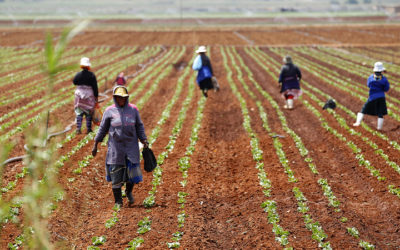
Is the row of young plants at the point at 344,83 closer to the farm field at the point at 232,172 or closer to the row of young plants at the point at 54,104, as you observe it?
the farm field at the point at 232,172

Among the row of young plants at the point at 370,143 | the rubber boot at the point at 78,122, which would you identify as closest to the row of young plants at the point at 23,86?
the rubber boot at the point at 78,122

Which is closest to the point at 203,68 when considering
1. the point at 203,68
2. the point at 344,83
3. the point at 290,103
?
the point at 203,68

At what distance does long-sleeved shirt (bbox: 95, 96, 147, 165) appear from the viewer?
664 cm

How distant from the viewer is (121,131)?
664 cm

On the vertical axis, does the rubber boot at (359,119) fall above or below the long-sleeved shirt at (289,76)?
below

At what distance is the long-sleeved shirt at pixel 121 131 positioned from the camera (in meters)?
6.64

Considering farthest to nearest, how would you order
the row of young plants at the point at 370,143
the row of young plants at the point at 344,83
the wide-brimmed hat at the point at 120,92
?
the row of young plants at the point at 344,83 < the row of young plants at the point at 370,143 < the wide-brimmed hat at the point at 120,92

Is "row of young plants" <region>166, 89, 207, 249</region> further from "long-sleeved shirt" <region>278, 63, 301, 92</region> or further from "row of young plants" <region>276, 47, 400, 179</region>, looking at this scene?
"row of young plants" <region>276, 47, 400, 179</region>

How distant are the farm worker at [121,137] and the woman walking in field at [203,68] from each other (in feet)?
26.8

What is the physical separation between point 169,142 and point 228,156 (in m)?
1.80

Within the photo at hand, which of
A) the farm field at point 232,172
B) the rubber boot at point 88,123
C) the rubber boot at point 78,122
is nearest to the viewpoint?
the farm field at point 232,172

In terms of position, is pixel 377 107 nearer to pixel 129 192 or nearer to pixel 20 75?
pixel 129 192

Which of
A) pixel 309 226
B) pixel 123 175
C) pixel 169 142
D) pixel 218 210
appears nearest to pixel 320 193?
pixel 309 226

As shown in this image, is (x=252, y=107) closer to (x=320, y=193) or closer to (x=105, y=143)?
(x=105, y=143)
